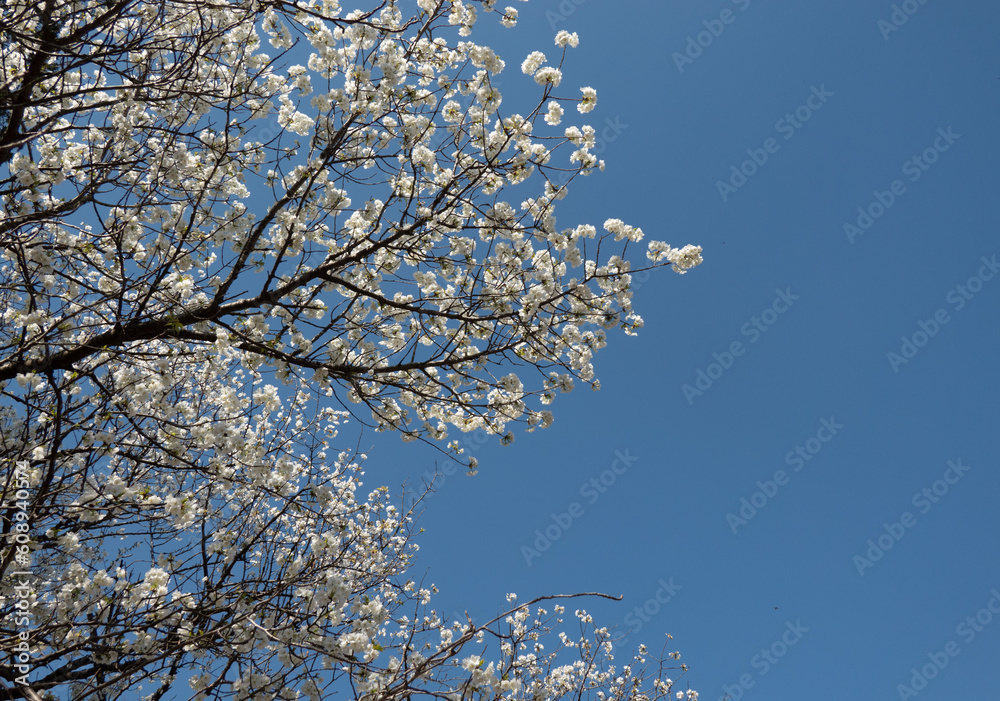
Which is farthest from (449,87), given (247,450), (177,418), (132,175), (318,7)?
(177,418)

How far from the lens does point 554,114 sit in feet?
16.4

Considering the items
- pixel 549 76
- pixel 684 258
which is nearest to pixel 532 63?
pixel 549 76

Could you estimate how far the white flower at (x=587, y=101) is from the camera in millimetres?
4793

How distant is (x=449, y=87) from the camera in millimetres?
5109

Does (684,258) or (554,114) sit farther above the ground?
(554,114)

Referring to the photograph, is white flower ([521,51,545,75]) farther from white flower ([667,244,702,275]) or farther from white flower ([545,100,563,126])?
white flower ([667,244,702,275])

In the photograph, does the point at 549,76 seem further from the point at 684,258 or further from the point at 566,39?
the point at 684,258

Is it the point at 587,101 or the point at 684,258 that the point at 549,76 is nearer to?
the point at 587,101

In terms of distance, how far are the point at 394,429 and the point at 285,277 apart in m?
1.58

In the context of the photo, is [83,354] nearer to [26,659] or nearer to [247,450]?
[247,450]

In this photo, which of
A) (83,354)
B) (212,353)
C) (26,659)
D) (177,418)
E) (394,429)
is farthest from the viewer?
(177,418)

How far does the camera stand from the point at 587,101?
15.8 ft

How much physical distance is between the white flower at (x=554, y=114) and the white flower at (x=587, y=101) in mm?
235

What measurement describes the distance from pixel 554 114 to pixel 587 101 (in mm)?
328
